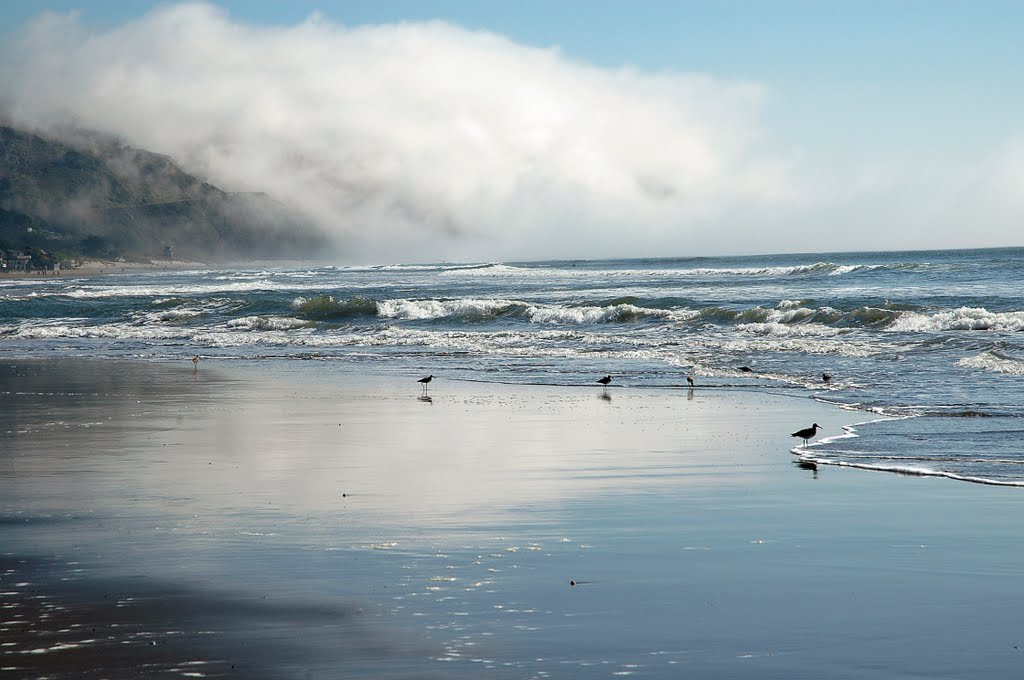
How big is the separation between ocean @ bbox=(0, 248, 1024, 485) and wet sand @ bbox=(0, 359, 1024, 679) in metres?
2.31

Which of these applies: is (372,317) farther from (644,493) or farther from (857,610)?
(857,610)

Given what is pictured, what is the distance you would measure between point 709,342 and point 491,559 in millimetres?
23432

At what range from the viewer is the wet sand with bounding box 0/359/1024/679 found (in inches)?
209

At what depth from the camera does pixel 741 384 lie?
1952cm

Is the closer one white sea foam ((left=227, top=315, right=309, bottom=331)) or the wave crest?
white sea foam ((left=227, top=315, right=309, bottom=331))

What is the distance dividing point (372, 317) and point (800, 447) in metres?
34.4

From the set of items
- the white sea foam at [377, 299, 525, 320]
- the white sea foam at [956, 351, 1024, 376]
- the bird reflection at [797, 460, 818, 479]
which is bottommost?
the white sea foam at [956, 351, 1024, 376]

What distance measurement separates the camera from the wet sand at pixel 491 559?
17.4 feet

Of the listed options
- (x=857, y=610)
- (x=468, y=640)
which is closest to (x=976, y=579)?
(x=857, y=610)

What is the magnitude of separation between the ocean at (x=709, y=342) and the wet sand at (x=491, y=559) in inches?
91.0

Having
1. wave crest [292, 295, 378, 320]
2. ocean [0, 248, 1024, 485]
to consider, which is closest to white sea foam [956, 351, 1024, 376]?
ocean [0, 248, 1024, 485]

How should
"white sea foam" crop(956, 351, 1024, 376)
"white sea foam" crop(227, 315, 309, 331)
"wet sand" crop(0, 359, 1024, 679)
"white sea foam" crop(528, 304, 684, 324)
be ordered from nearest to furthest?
"wet sand" crop(0, 359, 1024, 679), "white sea foam" crop(956, 351, 1024, 376), "white sea foam" crop(528, 304, 684, 324), "white sea foam" crop(227, 315, 309, 331)

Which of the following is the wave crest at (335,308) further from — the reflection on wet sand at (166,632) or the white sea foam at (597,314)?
the reflection on wet sand at (166,632)

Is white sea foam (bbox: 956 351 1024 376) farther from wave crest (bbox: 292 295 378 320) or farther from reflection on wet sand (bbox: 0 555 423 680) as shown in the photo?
wave crest (bbox: 292 295 378 320)
